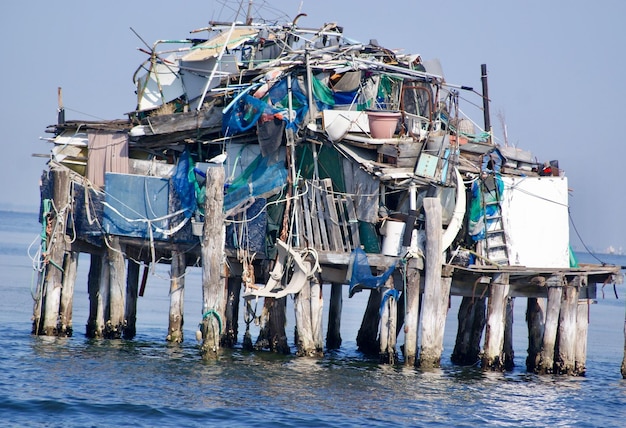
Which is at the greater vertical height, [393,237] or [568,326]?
[393,237]

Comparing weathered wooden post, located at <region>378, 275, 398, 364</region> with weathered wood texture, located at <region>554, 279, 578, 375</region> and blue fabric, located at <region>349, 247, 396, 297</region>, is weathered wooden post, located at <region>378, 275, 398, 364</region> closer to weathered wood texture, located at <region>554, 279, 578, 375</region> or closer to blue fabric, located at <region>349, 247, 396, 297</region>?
blue fabric, located at <region>349, 247, 396, 297</region>

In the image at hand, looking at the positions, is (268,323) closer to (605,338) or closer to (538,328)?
(538,328)

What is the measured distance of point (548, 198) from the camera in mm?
27359

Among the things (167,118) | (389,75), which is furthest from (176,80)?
(389,75)

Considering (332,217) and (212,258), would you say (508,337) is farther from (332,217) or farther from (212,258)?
(212,258)

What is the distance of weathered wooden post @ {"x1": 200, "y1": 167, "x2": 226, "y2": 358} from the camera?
25469 mm

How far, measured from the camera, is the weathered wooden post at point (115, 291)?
93.4 ft

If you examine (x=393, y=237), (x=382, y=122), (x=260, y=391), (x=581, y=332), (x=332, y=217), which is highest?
(x=382, y=122)

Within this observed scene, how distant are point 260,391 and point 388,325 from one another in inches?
165

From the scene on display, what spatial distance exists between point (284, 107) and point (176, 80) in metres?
4.41

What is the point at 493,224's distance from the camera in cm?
2719

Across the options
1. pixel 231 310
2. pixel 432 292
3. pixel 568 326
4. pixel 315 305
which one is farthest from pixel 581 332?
pixel 231 310

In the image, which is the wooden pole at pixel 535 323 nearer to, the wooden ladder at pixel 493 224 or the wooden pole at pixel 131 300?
the wooden ladder at pixel 493 224

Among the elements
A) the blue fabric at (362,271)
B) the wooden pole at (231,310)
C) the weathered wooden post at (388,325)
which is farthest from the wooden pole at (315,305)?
the wooden pole at (231,310)
